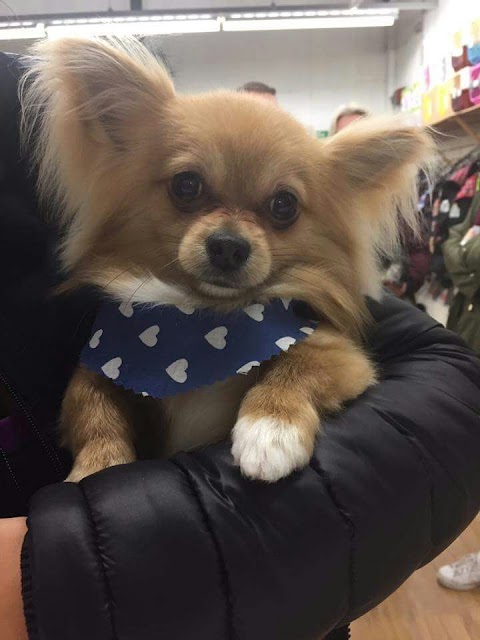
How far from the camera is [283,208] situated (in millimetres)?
1189

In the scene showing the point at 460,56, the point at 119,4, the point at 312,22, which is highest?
the point at 119,4

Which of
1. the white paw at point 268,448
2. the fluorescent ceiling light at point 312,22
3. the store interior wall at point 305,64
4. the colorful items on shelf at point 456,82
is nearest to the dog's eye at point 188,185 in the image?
the white paw at point 268,448

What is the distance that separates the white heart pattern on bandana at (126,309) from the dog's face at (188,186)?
2cm

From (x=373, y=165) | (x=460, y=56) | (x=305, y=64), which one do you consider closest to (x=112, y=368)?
(x=373, y=165)

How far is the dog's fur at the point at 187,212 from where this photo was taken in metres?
1.04

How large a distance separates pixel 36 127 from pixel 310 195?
0.57 metres

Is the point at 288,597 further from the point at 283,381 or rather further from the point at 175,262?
the point at 175,262

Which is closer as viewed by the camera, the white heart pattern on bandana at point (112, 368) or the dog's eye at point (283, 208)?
the white heart pattern on bandana at point (112, 368)

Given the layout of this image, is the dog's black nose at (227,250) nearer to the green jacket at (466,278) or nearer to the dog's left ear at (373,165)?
the dog's left ear at (373,165)

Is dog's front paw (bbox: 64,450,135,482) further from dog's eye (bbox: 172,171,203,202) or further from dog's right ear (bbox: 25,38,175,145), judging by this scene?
dog's right ear (bbox: 25,38,175,145)

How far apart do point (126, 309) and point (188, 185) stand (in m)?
0.27

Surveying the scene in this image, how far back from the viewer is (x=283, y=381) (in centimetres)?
102

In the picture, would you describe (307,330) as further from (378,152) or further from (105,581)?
(105,581)

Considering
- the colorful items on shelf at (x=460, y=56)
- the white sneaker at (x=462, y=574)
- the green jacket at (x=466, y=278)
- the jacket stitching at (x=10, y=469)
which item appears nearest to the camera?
the jacket stitching at (x=10, y=469)
